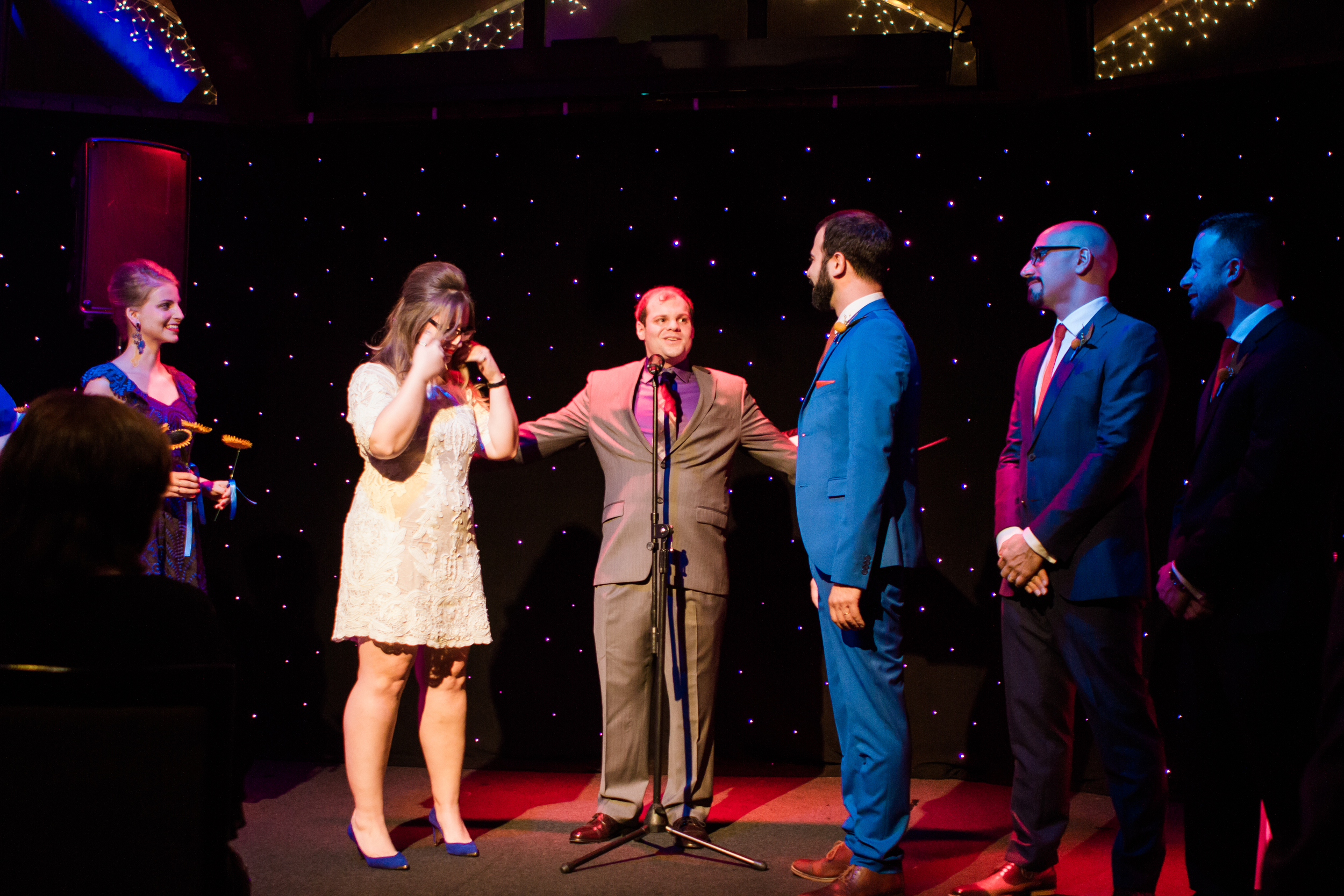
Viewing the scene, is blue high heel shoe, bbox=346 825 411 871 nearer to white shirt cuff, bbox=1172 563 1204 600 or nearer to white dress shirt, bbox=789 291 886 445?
white dress shirt, bbox=789 291 886 445

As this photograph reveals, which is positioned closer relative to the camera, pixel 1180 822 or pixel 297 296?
pixel 1180 822

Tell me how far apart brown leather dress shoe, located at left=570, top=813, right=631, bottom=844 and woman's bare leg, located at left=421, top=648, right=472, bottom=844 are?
13.8 inches

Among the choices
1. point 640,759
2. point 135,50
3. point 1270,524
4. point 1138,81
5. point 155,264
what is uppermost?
point 135,50

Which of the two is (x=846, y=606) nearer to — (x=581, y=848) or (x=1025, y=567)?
(x=1025, y=567)

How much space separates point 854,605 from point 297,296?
306 cm

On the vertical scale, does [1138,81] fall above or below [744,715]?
above

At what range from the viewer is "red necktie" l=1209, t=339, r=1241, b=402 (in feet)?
7.77

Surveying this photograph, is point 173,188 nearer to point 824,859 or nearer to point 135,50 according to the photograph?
point 135,50

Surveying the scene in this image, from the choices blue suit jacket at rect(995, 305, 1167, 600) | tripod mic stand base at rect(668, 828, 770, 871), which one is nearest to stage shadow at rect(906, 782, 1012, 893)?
tripod mic stand base at rect(668, 828, 770, 871)

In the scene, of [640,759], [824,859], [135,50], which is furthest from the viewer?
[135,50]

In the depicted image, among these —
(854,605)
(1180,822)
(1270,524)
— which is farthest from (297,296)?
(1180,822)

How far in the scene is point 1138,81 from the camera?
3.87 meters

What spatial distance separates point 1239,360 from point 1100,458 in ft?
1.26

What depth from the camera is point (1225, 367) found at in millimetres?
2393
